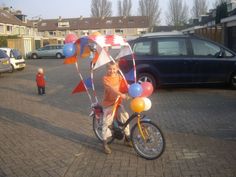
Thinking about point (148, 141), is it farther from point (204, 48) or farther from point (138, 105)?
Result: point (204, 48)

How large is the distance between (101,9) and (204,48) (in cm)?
7376

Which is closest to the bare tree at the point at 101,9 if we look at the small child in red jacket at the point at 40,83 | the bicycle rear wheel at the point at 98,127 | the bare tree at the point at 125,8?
the bare tree at the point at 125,8

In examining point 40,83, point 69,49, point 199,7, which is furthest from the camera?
point 199,7

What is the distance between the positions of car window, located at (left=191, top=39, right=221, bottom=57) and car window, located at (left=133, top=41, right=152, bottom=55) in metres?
1.39

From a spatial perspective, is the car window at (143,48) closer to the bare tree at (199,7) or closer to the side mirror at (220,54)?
the side mirror at (220,54)

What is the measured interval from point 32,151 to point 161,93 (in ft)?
18.9

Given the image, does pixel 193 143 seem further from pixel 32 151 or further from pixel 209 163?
pixel 32 151

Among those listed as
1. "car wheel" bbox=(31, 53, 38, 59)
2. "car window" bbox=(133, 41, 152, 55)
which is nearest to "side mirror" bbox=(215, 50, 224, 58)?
"car window" bbox=(133, 41, 152, 55)

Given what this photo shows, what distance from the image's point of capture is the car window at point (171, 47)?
35.3 feet

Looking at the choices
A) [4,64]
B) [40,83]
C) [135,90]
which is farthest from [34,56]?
[135,90]

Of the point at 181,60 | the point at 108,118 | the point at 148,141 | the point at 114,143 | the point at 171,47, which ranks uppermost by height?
the point at 171,47

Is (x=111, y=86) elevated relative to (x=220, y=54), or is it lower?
lower

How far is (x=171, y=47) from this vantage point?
10836 mm

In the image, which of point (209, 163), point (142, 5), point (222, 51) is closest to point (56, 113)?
point (209, 163)
